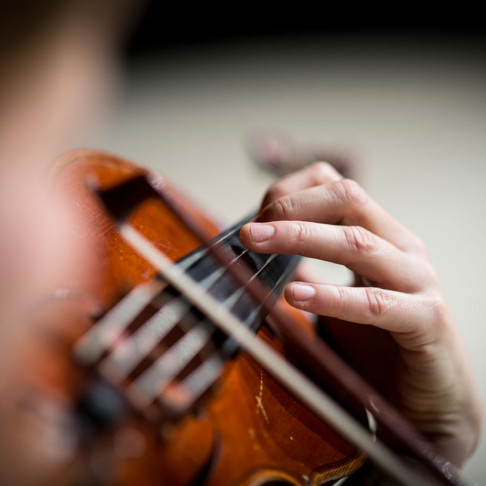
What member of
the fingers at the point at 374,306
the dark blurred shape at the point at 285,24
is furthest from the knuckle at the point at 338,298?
the dark blurred shape at the point at 285,24

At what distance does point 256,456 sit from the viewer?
0.26m

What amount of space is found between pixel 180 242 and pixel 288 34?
1.36 m

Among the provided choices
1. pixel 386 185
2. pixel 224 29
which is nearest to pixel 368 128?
pixel 386 185

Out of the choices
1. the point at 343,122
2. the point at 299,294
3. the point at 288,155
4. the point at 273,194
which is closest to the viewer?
the point at 299,294

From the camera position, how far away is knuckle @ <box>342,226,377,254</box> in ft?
1.11

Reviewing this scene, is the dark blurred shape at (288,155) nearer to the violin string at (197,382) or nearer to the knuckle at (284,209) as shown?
the knuckle at (284,209)

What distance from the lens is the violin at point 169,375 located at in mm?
190

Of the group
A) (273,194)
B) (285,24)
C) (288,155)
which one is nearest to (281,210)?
(273,194)

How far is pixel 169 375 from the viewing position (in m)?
0.23

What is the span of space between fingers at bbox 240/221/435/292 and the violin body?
0.08m

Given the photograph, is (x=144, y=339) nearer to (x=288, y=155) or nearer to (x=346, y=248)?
(x=346, y=248)

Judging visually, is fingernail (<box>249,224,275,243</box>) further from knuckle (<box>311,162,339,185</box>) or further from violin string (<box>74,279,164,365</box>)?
knuckle (<box>311,162,339,185</box>)

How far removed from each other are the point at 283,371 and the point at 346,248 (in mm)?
118

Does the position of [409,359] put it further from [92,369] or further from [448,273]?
[448,273]
